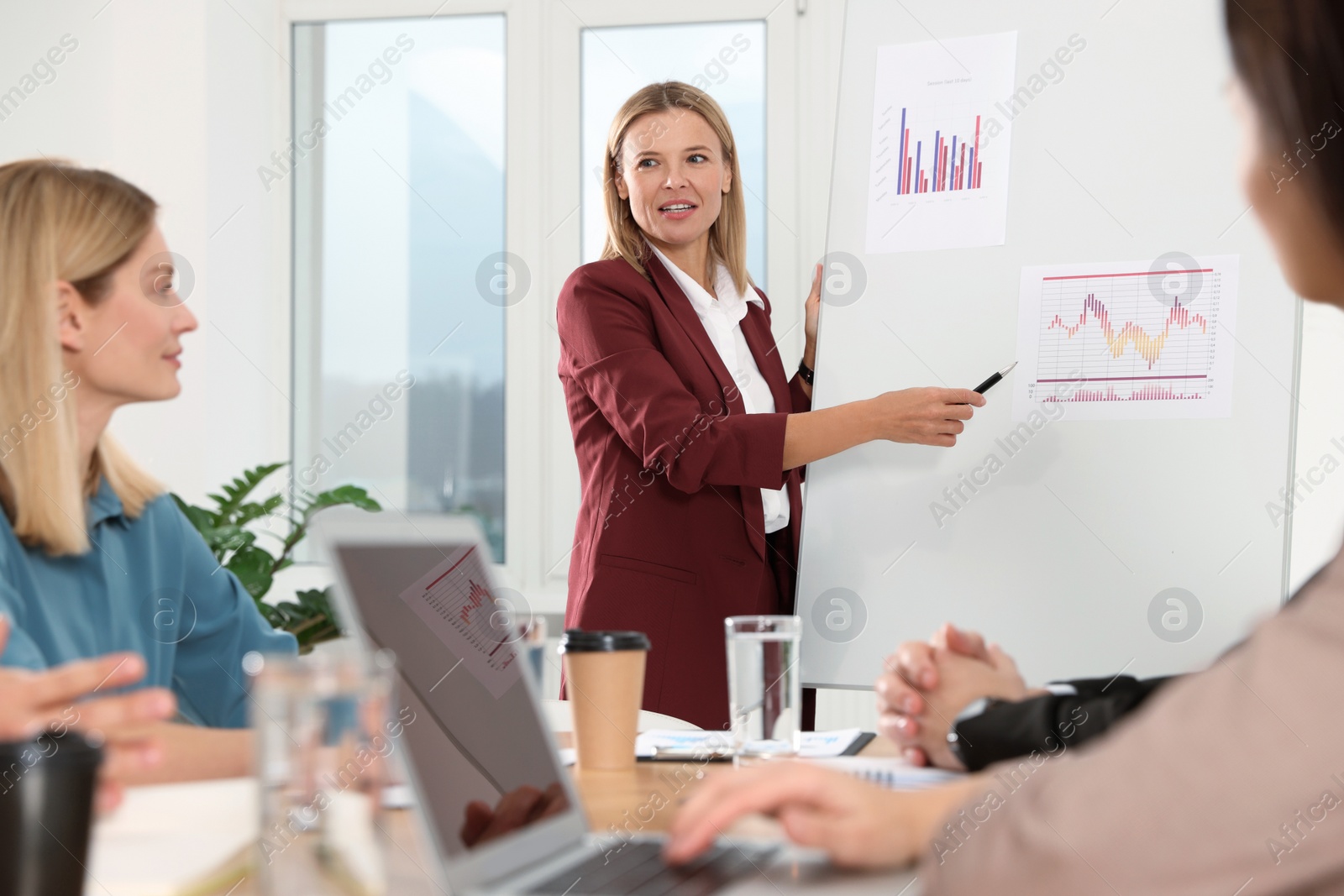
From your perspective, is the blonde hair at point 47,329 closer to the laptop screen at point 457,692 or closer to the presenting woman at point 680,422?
the laptop screen at point 457,692

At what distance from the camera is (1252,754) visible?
500 millimetres

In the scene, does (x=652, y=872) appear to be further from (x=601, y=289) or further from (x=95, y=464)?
(x=601, y=289)

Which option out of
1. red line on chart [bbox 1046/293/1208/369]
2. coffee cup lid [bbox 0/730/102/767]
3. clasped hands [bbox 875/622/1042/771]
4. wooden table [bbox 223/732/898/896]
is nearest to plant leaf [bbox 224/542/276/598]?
wooden table [bbox 223/732/898/896]

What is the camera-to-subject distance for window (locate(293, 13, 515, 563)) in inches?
131

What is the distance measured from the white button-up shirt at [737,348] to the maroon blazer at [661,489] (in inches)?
1.9

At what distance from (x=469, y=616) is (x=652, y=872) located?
20 centimetres

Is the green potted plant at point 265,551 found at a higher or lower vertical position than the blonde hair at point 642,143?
lower

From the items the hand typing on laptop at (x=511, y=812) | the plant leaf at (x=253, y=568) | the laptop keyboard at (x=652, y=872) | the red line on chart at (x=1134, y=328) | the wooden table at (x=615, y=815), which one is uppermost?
the red line on chart at (x=1134, y=328)

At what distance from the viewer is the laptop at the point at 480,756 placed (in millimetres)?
616

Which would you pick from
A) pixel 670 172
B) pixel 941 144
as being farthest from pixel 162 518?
pixel 941 144

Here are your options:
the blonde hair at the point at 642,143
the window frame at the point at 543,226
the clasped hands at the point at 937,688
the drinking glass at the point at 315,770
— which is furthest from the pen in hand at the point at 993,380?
the drinking glass at the point at 315,770

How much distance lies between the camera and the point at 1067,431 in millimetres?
1807

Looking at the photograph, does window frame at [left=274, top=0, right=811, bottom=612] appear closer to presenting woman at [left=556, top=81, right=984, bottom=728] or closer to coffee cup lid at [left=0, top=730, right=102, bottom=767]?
presenting woman at [left=556, top=81, right=984, bottom=728]

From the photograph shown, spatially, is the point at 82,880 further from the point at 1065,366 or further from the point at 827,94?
the point at 827,94
